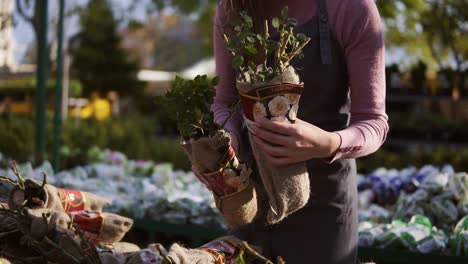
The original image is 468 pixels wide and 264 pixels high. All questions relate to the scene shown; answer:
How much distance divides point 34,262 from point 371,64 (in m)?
0.89

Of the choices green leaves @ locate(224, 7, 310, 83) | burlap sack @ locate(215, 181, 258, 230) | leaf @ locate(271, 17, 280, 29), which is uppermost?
leaf @ locate(271, 17, 280, 29)

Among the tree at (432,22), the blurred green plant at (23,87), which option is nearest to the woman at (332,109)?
the tree at (432,22)

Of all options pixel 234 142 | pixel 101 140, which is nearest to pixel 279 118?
pixel 234 142

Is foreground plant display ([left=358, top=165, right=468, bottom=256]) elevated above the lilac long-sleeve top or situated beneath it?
situated beneath

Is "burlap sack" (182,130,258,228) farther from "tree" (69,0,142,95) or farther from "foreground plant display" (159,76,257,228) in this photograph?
"tree" (69,0,142,95)

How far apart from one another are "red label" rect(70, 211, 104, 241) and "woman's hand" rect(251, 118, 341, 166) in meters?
0.64

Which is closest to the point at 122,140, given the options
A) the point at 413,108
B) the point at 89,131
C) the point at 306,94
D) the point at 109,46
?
the point at 89,131

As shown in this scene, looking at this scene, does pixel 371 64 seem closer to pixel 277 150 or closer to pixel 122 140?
pixel 277 150

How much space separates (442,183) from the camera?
3975 millimetres

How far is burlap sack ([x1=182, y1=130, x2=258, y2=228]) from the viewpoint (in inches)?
64.4

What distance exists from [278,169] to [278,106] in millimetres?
148

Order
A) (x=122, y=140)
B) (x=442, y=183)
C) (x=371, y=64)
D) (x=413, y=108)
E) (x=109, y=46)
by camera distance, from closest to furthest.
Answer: (x=371, y=64) < (x=442, y=183) < (x=122, y=140) < (x=413, y=108) < (x=109, y=46)

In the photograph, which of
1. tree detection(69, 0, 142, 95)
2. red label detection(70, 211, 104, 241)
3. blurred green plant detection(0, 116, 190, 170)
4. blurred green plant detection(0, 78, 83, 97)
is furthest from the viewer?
tree detection(69, 0, 142, 95)

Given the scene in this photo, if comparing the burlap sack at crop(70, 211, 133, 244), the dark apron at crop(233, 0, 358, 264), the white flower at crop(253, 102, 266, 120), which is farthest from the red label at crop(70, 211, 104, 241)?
the white flower at crop(253, 102, 266, 120)
